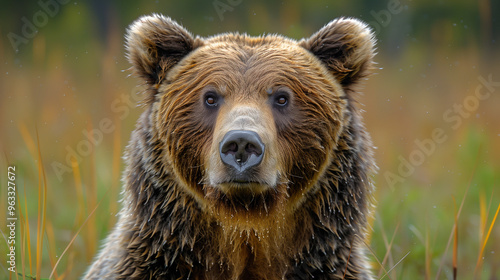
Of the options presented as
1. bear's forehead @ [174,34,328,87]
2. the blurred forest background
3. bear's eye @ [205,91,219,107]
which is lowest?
the blurred forest background

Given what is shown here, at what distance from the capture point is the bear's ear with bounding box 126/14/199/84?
4340mm

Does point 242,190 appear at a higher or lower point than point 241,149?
lower

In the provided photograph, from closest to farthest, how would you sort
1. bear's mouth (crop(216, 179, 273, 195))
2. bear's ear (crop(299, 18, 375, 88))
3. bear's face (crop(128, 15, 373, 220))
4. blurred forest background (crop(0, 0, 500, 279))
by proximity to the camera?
bear's mouth (crop(216, 179, 273, 195))
bear's face (crop(128, 15, 373, 220))
bear's ear (crop(299, 18, 375, 88))
blurred forest background (crop(0, 0, 500, 279))

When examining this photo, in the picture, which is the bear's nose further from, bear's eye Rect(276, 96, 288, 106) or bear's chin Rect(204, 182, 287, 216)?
bear's eye Rect(276, 96, 288, 106)

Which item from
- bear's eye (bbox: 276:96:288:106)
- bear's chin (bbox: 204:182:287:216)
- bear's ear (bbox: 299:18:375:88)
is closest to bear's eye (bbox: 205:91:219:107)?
bear's eye (bbox: 276:96:288:106)

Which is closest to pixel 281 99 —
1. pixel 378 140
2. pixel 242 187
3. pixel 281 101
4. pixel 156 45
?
pixel 281 101

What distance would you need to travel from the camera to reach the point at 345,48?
4.45 meters

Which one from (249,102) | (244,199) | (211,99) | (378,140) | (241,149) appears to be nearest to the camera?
(241,149)

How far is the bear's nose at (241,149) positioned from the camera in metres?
3.44

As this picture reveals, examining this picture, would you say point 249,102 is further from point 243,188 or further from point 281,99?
point 243,188

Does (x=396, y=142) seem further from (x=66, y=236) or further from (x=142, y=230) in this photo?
(x=142, y=230)

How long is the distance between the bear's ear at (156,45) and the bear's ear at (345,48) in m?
0.87

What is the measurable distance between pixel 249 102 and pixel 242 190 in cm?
56

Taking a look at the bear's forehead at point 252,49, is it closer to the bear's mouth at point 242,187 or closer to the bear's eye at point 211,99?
the bear's eye at point 211,99
